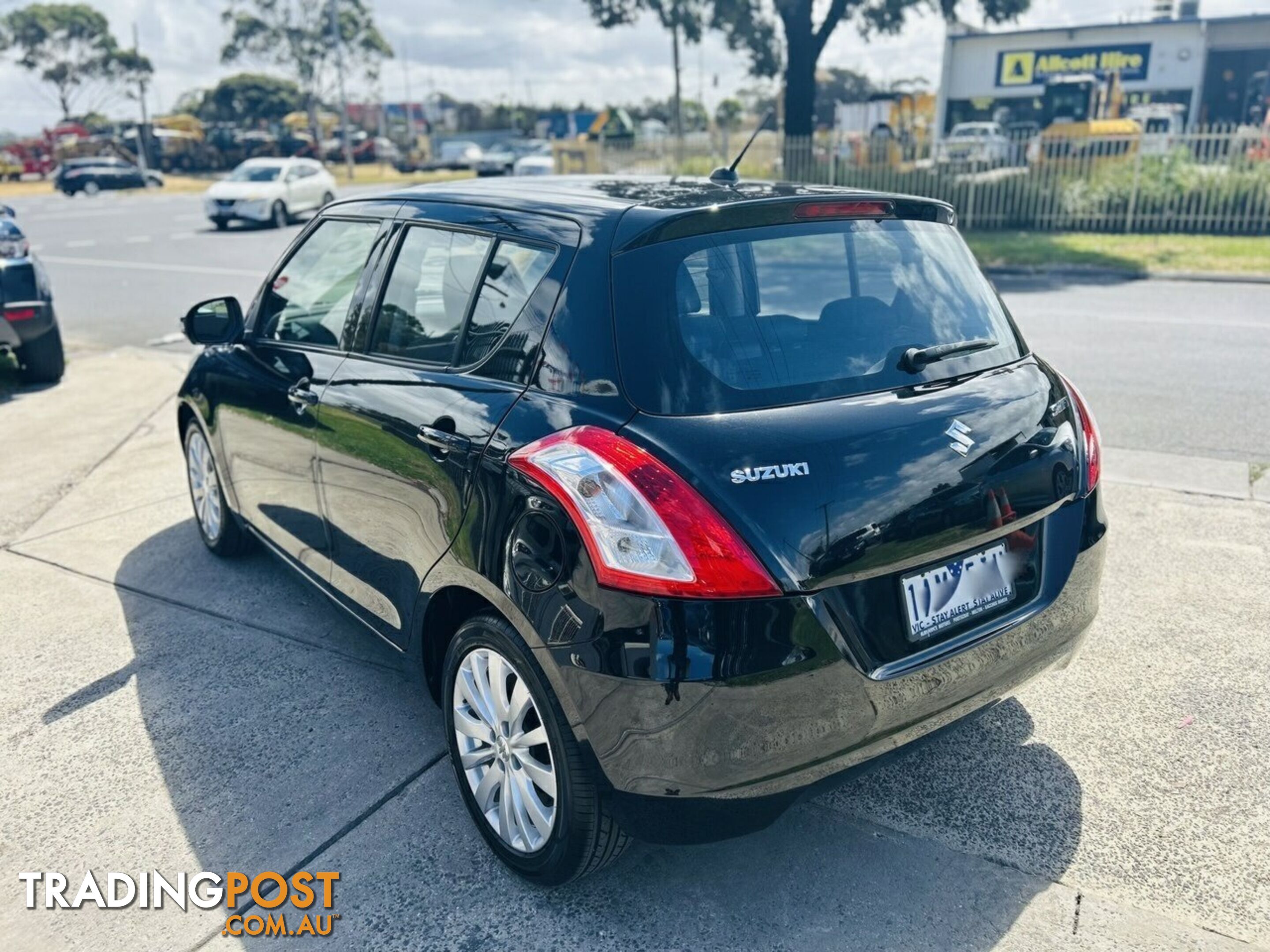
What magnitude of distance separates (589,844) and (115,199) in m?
Result: 44.9

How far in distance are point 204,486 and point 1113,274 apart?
12.4 m

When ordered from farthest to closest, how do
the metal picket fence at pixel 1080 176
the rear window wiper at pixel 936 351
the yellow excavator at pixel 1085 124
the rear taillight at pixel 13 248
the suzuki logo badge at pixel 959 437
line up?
the yellow excavator at pixel 1085 124 → the metal picket fence at pixel 1080 176 → the rear taillight at pixel 13 248 → the rear window wiper at pixel 936 351 → the suzuki logo badge at pixel 959 437

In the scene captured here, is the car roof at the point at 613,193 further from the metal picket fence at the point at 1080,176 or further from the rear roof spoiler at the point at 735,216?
the metal picket fence at the point at 1080,176

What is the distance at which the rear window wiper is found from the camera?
2719 mm

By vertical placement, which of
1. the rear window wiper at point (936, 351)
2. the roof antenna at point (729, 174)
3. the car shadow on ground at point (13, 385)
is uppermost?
the roof antenna at point (729, 174)

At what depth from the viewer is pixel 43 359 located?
8.73 m

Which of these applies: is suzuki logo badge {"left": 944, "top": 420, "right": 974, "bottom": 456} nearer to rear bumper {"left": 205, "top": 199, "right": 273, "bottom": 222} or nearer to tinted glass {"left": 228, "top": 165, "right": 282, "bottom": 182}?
rear bumper {"left": 205, "top": 199, "right": 273, "bottom": 222}

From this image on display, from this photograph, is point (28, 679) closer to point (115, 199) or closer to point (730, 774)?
point (730, 774)

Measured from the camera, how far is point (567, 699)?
2373 mm

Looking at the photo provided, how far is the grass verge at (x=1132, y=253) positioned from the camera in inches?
534

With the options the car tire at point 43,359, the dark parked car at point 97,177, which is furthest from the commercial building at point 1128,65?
the car tire at point 43,359

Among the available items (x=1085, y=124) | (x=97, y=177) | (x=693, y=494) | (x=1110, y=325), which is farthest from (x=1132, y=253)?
(x=97, y=177)

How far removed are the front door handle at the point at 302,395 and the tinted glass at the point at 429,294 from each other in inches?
14.3

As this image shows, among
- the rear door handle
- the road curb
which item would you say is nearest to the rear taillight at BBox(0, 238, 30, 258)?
the rear door handle
